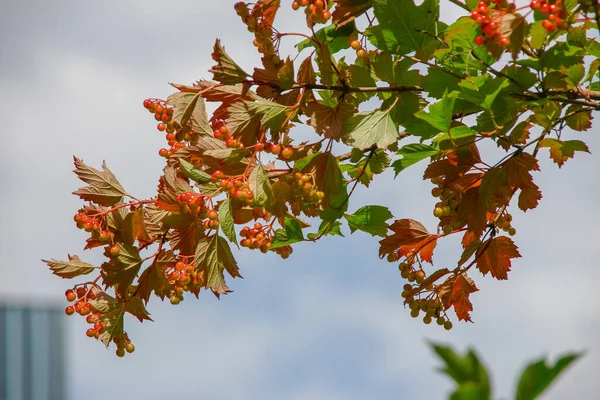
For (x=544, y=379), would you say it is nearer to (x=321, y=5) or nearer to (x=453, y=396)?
(x=453, y=396)

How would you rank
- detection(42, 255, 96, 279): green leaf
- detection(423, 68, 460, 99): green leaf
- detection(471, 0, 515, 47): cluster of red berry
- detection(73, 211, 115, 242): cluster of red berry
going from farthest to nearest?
detection(42, 255, 96, 279): green leaf, detection(73, 211, 115, 242): cluster of red berry, detection(423, 68, 460, 99): green leaf, detection(471, 0, 515, 47): cluster of red berry

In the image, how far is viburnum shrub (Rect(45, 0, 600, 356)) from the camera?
7.68 feet

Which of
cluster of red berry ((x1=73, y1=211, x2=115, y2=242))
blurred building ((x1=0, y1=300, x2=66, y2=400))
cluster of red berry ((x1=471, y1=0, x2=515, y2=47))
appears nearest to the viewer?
cluster of red berry ((x1=471, y1=0, x2=515, y2=47))

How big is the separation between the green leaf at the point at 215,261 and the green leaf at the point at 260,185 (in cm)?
29

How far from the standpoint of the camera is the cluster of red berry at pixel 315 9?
2.42 metres

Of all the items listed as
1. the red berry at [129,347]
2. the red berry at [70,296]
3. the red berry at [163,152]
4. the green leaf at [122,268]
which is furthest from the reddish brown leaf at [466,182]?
the red berry at [70,296]

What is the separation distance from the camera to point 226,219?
2.47 m

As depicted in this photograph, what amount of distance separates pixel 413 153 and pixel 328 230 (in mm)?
553

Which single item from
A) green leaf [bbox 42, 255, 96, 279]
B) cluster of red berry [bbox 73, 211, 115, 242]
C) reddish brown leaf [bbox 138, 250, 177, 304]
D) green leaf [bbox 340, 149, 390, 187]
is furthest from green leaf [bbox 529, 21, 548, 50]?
green leaf [bbox 42, 255, 96, 279]

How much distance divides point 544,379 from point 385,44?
1.80 metres

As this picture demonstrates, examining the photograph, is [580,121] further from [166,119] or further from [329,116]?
[166,119]

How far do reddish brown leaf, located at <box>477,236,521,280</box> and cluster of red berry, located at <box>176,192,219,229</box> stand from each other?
96 centimetres

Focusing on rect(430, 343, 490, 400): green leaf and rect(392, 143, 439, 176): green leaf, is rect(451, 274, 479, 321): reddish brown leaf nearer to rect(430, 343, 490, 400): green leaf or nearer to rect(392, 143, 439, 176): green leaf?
rect(392, 143, 439, 176): green leaf

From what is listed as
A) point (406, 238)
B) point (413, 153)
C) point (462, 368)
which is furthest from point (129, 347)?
point (462, 368)
